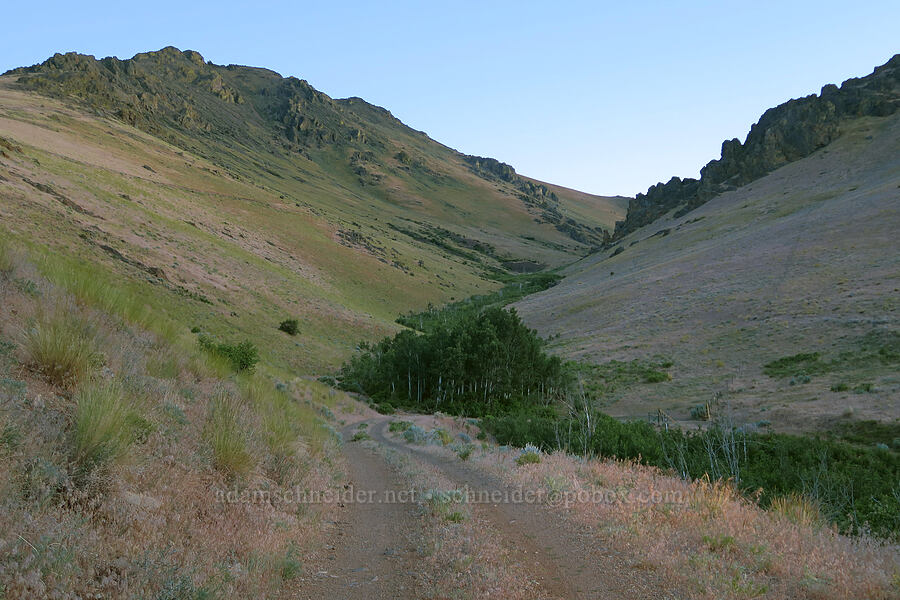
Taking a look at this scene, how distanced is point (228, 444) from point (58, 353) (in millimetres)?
2508

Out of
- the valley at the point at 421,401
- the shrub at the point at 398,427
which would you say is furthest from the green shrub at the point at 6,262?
the shrub at the point at 398,427

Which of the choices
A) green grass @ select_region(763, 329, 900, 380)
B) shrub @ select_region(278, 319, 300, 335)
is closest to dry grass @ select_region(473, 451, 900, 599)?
green grass @ select_region(763, 329, 900, 380)

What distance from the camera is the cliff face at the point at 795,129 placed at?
95.9 meters

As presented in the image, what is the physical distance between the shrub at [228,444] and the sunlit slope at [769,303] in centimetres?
2295

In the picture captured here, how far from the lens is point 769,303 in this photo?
40.0 meters

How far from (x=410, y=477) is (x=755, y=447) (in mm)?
13867

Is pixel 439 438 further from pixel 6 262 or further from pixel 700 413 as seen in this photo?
pixel 700 413

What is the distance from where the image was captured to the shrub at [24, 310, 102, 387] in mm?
6493

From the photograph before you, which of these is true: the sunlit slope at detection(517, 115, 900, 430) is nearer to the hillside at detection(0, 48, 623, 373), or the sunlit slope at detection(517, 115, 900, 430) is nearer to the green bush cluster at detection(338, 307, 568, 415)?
the green bush cluster at detection(338, 307, 568, 415)

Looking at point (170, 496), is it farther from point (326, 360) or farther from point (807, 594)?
point (326, 360)

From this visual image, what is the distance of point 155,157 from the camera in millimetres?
87562

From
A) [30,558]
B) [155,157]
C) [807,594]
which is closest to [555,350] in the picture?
[807,594]

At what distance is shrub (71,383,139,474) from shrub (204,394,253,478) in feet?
4.58

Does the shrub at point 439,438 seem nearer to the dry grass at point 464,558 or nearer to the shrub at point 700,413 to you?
the dry grass at point 464,558
